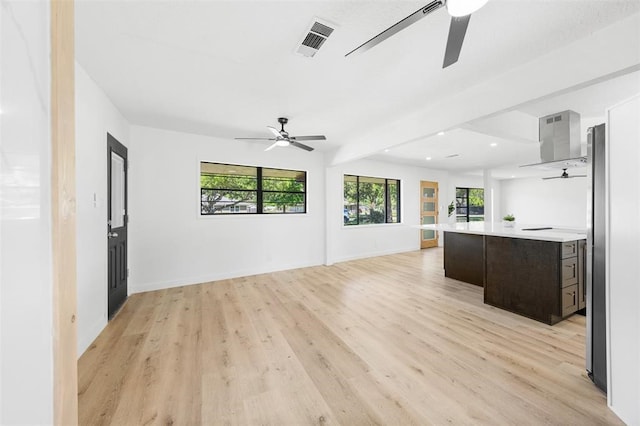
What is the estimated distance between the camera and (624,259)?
1.61 metres

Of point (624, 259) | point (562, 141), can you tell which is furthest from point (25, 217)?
point (562, 141)

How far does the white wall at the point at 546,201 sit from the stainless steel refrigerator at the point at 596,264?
7684 millimetres

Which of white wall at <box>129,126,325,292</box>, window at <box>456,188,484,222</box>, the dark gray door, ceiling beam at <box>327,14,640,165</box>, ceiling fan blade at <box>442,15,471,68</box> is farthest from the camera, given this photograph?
window at <box>456,188,484,222</box>

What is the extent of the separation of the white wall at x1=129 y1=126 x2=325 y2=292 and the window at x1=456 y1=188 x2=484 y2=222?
6919 millimetres

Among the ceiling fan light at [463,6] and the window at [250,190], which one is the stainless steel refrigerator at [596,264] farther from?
the window at [250,190]

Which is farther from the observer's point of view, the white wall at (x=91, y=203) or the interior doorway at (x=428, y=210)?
the interior doorway at (x=428, y=210)

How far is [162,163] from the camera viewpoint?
411 cm

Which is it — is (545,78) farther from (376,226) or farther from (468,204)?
(468,204)

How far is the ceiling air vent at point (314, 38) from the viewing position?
184cm

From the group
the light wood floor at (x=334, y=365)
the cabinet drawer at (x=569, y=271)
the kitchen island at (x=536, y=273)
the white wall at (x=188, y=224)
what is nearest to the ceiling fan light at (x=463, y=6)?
the light wood floor at (x=334, y=365)

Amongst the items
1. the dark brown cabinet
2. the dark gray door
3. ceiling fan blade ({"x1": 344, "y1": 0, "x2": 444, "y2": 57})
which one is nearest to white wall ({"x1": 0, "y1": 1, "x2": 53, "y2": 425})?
ceiling fan blade ({"x1": 344, "y1": 0, "x2": 444, "y2": 57})

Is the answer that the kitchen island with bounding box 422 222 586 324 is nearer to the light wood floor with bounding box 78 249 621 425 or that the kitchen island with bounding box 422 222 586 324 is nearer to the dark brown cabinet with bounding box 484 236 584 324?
the dark brown cabinet with bounding box 484 236 584 324

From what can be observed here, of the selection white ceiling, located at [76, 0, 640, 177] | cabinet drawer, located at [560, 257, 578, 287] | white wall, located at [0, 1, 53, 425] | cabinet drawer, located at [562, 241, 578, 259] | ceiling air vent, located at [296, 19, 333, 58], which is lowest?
cabinet drawer, located at [560, 257, 578, 287]

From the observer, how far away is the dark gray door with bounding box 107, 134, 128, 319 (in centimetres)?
312
